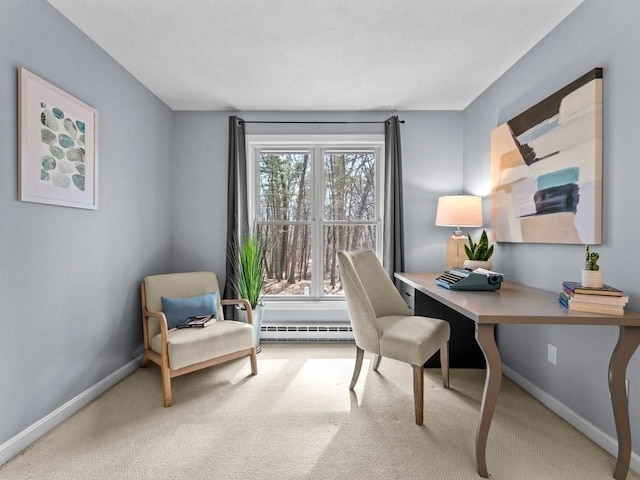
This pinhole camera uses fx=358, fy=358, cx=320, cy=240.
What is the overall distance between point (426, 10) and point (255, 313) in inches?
106

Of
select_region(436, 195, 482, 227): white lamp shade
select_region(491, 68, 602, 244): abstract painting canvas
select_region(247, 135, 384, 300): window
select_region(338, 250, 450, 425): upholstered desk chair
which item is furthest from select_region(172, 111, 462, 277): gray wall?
select_region(338, 250, 450, 425): upholstered desk chair

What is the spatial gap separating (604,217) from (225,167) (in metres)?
3.17

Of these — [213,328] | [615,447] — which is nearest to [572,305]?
[615,447]

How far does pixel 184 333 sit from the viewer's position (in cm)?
264

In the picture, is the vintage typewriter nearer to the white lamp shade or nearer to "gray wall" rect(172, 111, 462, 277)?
the white lamp shade

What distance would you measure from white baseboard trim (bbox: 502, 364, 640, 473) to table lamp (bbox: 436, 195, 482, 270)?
1.04m

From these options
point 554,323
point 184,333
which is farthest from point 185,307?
point 554,323

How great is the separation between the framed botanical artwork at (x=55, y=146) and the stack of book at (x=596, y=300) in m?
2.82

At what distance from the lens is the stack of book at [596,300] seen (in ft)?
5.25

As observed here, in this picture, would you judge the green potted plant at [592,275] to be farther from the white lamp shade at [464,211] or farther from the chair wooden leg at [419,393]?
the white lamp shade at [464,211]

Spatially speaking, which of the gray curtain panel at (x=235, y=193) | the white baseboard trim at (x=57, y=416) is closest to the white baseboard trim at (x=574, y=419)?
the gray curtain panel at (x=235, y=193)

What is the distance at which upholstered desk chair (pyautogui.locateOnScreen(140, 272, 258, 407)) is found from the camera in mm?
2434

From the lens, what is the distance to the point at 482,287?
2.31 meters

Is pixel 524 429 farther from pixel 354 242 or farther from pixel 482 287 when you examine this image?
pixel 354 242
